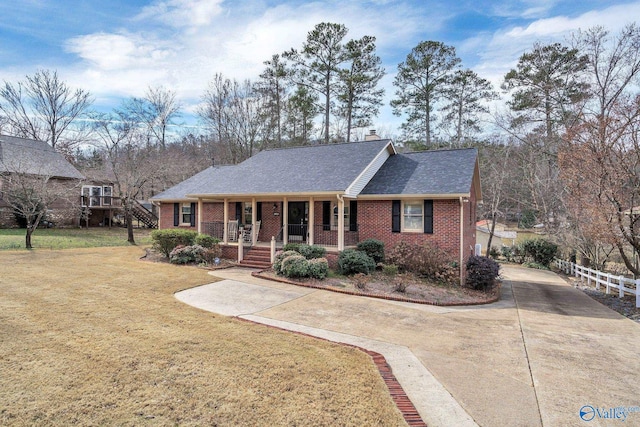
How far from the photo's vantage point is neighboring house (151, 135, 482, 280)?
491 inches

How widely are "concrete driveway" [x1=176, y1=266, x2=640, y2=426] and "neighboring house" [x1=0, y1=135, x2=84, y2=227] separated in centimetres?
2068

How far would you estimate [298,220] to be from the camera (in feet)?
51.9

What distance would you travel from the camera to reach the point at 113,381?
13.0 feet

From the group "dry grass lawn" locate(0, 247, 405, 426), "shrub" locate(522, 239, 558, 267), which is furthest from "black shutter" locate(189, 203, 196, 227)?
"shrub" locate(522, 239, 558, 267)

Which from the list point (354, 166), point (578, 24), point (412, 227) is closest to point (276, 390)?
point (412, 227)

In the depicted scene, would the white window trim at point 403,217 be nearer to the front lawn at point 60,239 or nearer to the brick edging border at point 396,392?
the brick edging border at point 396,392

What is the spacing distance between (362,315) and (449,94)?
973 inches

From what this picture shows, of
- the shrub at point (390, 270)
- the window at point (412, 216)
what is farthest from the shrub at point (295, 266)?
the window at point (412, 216)

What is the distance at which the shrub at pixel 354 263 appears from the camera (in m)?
11.7

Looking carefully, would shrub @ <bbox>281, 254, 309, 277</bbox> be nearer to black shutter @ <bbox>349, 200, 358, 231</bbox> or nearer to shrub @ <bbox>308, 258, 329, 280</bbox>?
shrub @ <bbox>308, 258, 329, 280</bbox>

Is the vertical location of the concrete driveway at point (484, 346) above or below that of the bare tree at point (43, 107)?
below

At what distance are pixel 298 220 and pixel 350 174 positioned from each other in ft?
12.6

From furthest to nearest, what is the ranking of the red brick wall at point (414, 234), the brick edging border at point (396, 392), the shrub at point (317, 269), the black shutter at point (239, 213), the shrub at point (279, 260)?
1. the black shutter at point (239, 213)
2. the red brick wall at point (414, 234)
3. the shrub at point (279, 260)
4. the shrub at point (317, 269)
5. the brick edging border at point (396, 392)

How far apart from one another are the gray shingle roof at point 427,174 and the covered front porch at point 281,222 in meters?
1.73
